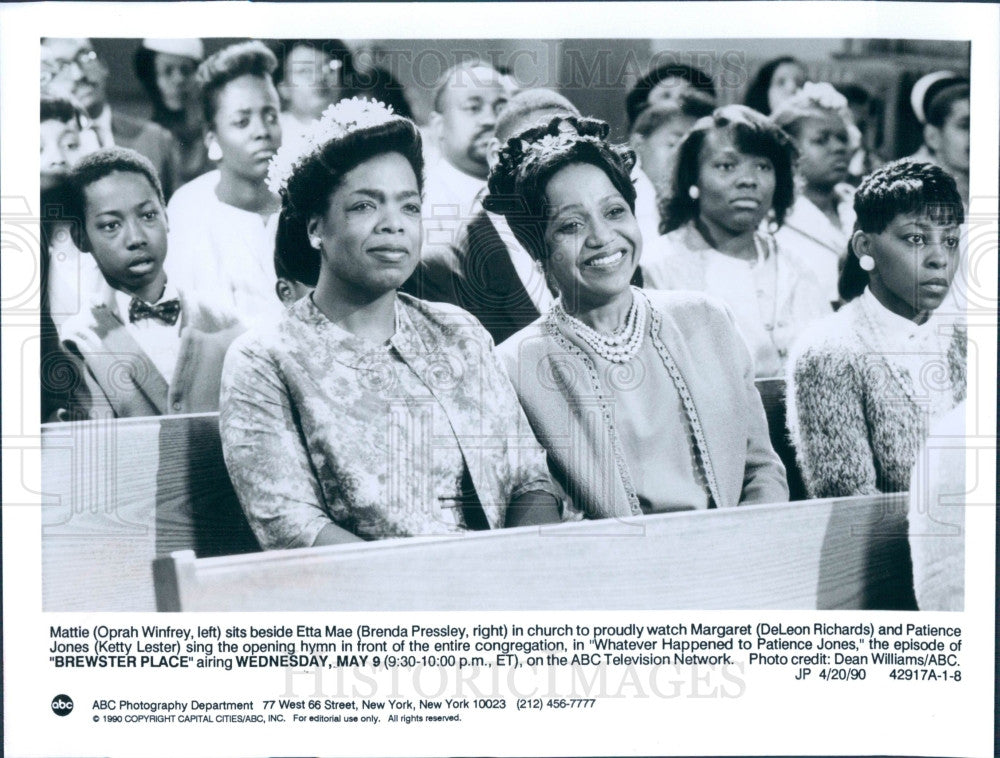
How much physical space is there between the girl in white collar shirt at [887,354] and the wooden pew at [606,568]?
10 cm

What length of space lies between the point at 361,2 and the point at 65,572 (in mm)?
1444

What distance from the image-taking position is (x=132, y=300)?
223 centimetres

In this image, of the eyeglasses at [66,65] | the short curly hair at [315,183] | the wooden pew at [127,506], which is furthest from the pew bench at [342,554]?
the eyeglasses at [66,65]

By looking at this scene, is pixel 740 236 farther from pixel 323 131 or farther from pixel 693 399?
pixel 323 131

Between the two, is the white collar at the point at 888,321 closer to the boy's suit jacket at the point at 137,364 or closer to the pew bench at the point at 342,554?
the pew bench at the point at 342,554

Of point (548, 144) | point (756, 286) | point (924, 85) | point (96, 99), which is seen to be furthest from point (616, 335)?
point (96, 99)

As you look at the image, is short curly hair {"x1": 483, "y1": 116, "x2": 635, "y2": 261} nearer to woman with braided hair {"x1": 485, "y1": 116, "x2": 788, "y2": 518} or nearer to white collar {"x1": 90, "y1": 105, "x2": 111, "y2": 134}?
woman with braided hair {"x1": 485, "y1": 116, "x2": 788, "y2": 518}

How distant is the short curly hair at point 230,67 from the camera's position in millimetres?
2234

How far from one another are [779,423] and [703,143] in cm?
67

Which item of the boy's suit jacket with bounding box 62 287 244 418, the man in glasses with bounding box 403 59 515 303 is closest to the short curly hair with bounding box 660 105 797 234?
the man in glasses with bounding box 403 59 515 303

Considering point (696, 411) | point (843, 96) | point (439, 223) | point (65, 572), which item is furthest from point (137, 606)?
point (843, 96)

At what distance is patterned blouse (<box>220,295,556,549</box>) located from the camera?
7.20 feet

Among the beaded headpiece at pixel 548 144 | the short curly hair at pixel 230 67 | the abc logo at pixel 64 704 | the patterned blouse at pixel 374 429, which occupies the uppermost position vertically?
the short curly hair at pixel 230 67
